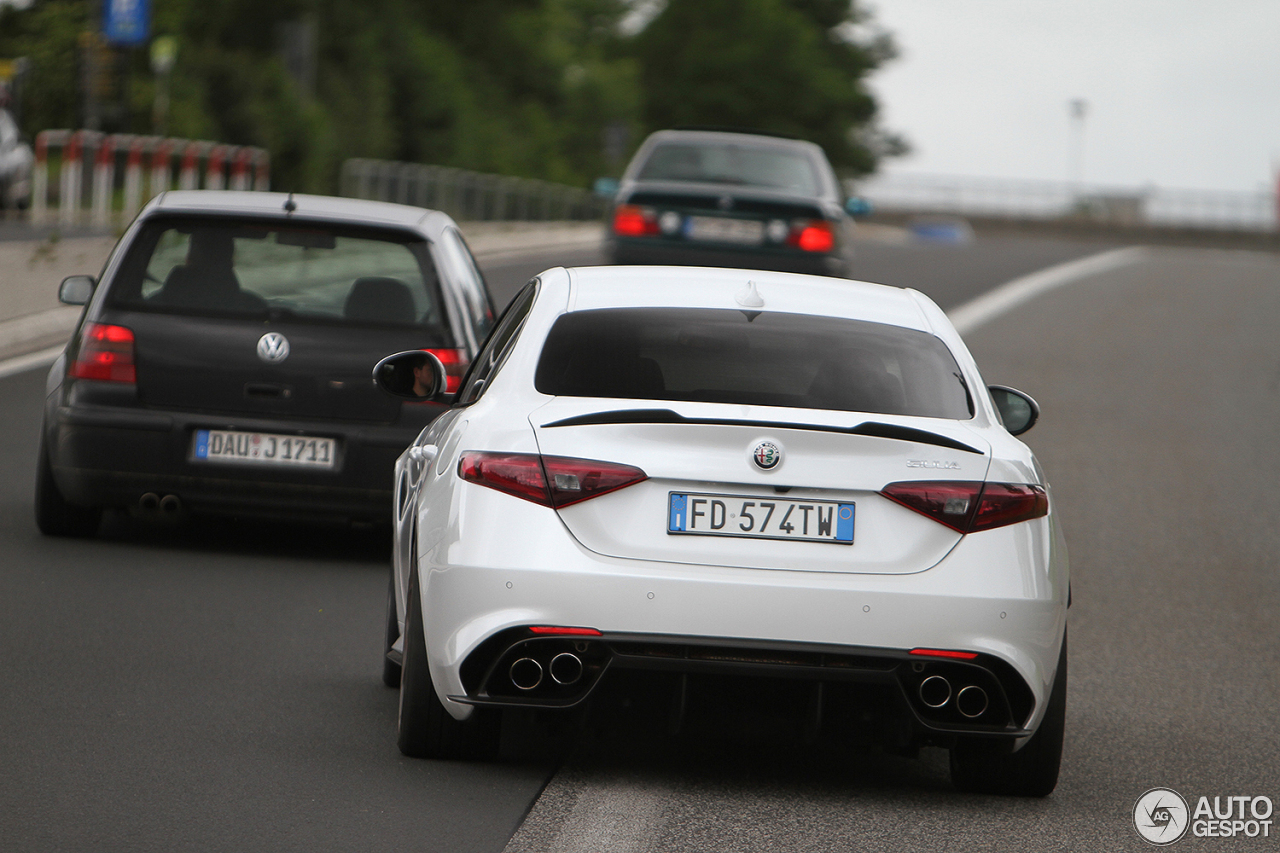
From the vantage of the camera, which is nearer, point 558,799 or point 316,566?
point 558,799

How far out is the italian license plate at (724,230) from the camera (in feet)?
58.6

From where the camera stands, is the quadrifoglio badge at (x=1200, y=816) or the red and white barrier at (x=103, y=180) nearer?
the quadrifoglio badge at (x=1200, y=816)

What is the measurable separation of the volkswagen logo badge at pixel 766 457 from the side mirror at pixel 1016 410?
1.46 metres

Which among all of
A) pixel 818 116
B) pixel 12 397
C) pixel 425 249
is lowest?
pixel 818 116

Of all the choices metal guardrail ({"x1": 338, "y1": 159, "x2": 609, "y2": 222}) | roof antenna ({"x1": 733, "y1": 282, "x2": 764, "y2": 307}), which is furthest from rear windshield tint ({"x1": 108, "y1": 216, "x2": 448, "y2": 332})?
metal guardrail ({"x1": 338, "y1": 159, "x2": 609, "y2": 222})

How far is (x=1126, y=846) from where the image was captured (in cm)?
536

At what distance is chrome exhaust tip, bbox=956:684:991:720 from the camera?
18.2 ft

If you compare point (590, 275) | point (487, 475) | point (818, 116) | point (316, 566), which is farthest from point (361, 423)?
point (818, 116)

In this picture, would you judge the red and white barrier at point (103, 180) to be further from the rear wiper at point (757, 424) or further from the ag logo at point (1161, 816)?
the ag logo at point (1161, 816)

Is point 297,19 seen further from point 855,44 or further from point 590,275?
point 590,275

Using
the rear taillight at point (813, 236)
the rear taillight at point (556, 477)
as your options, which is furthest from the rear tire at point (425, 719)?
the rear taillight at point (813, 236)

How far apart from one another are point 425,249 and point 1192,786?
4588 mm

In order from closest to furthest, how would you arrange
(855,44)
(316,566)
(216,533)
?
(316,566), (216,533), (855,44)

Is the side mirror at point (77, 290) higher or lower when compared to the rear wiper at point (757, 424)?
lower
